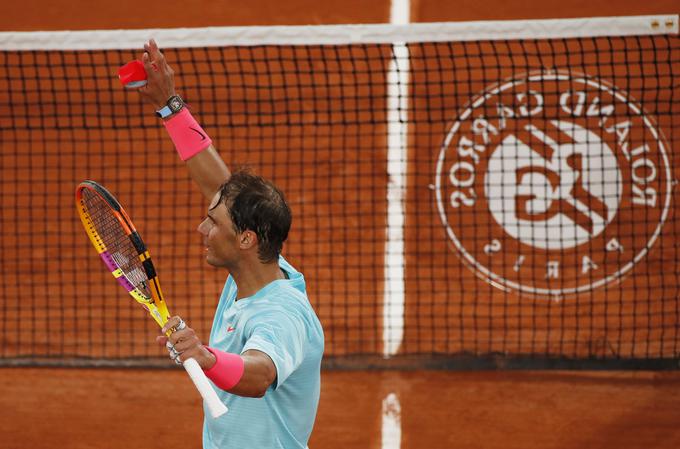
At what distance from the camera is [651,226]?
27.1ft

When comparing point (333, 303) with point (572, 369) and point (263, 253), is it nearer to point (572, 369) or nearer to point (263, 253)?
point (572, 369)

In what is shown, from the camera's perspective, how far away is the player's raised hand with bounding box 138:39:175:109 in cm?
409

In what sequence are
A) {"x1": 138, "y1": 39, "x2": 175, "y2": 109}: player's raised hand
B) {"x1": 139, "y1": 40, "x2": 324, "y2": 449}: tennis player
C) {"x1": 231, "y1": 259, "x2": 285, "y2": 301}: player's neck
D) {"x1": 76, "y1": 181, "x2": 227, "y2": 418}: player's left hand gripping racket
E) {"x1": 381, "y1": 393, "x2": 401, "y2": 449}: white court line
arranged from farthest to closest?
{"x1": 381, "y1": 393, "x2": 401, "y2": 449}: white court line
{"x1": 138, "y1": 39, "x2": 175, "y2": 109}: player's raised hand
{"x1": 76, "y1": 181, "x2": 227, "y2": 418}: player's left hand gripping racket
{"x1": 231, "y1": 259, "x2": 285, "y2": 301}: player's neck
{"x1": 139, "y1": 40, "x2": 324, "y2": 449}: tennis player

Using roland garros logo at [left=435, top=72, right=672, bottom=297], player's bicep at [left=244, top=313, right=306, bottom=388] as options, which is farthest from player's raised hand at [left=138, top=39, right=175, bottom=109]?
roland garros logo at [left=435, top=72, right=672, bottom=297]

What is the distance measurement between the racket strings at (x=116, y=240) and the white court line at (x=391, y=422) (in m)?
3.49

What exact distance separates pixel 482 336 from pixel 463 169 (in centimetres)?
159

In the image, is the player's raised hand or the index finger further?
the player's raised hand

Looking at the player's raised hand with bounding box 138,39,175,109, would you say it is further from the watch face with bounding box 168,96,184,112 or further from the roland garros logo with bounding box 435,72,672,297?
the roland garros logo with bounding box 435,72,672,297

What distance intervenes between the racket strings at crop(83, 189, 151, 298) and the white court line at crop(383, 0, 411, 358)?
13.8 feet

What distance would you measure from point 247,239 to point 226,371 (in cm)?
72

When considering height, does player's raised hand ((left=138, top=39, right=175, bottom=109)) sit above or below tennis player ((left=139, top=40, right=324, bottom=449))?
above

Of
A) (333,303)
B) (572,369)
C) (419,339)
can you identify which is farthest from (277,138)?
(572,369)

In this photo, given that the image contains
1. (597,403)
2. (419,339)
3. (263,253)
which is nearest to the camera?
(263,253)

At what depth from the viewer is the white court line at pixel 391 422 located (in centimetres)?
682
